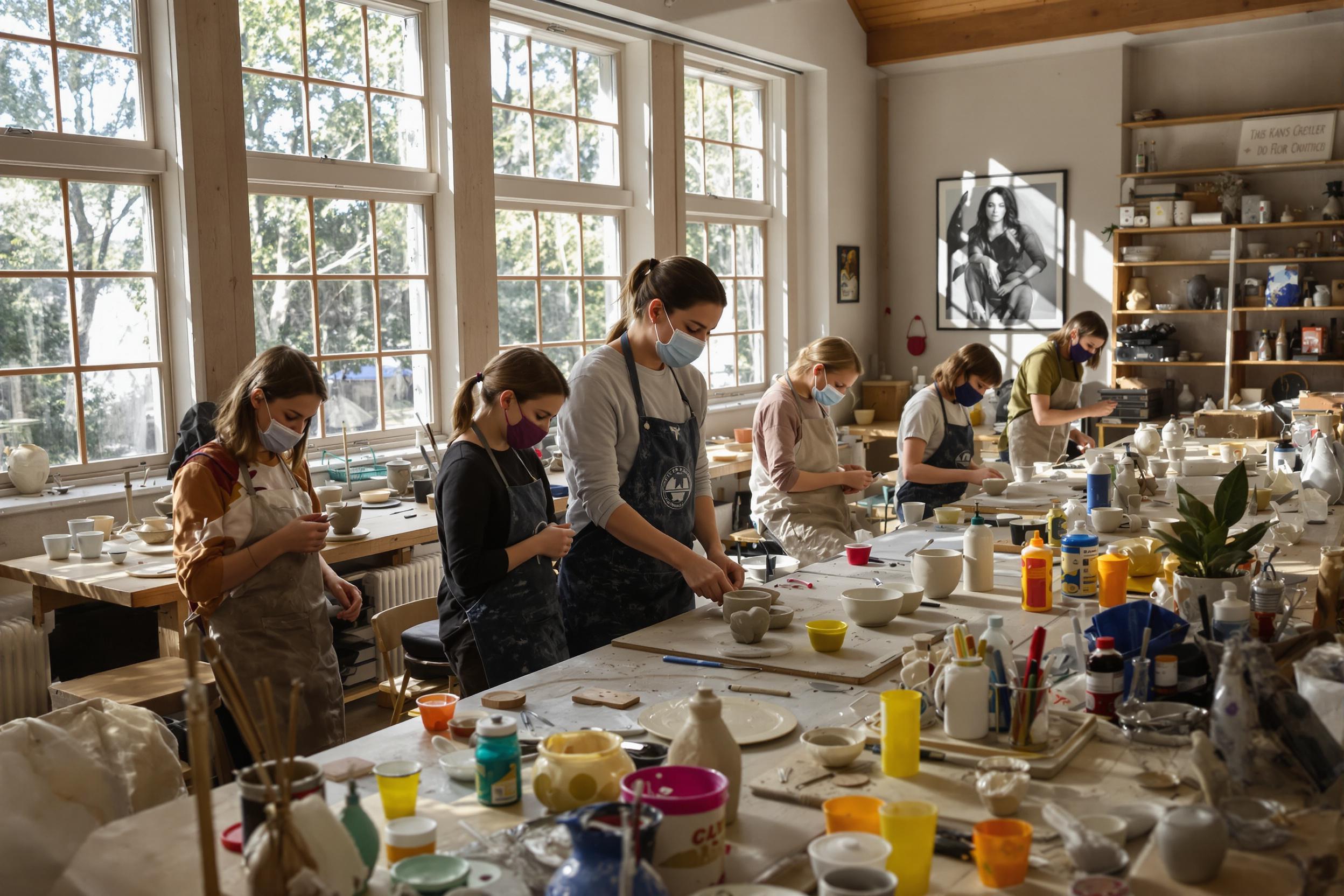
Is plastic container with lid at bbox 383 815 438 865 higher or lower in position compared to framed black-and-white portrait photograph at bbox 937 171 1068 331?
lower

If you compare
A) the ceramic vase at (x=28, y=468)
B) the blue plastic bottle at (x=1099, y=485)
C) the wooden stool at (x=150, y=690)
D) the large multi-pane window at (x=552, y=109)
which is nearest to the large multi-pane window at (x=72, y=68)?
the ceramic vase at (x=28, y=468)

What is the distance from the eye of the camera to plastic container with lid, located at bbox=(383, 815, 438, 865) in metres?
1.53

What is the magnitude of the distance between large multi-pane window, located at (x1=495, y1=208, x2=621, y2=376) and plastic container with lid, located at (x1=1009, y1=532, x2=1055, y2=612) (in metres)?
4.17

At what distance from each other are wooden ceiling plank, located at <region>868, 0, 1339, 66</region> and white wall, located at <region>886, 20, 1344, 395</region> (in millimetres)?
327

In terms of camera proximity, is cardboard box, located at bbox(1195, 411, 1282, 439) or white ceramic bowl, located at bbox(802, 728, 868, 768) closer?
white ceramic bowl, located at bbox(802, 728, 868, 768)

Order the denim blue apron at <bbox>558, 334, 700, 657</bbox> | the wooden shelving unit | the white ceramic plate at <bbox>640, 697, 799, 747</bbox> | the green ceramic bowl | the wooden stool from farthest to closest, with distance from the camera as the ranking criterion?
1. the wooden shelving unit
2. the wooden stool
3. the denim blue apron at <bbox>558, 334, 700, 657</bbox>
4. the white ceramic plate at <bbox>640, 697, 799, 747</bbox>
5. the green ceramic bowl

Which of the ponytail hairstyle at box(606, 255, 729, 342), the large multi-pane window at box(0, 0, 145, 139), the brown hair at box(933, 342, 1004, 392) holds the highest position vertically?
the large multi-pane window at box(0, 0, 145, 139)

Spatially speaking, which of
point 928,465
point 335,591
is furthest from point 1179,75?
point 335,591

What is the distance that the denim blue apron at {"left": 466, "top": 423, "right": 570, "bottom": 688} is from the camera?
2.82m

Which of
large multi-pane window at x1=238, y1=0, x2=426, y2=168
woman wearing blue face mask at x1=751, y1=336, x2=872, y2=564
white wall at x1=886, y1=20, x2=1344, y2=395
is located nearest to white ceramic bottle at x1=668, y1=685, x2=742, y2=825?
woman wearing blue face mask at x1=751, y1=336, x2=872, y2=564

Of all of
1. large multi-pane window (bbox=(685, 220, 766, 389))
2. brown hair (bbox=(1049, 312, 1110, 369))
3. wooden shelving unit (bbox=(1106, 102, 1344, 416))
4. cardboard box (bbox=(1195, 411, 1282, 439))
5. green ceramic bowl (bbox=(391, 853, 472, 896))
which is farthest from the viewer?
large multi-pane window (bbox=(685, 220, 766, 389))

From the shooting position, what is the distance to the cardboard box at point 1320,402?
6.64 m

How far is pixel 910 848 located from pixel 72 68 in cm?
471

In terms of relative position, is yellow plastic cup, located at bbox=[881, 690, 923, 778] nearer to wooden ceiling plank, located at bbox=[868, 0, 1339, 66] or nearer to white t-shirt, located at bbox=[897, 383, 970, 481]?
white t-shirt, located at bbox=[897, 383, 970, 481]
